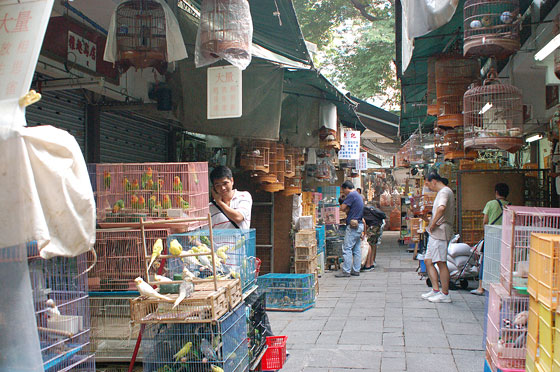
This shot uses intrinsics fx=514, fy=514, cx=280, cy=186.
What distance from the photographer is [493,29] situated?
5629mm

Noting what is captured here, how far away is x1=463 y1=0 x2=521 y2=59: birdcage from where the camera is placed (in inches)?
217

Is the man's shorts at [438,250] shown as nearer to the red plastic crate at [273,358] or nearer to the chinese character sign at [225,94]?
the red plastic crate at [273,358]

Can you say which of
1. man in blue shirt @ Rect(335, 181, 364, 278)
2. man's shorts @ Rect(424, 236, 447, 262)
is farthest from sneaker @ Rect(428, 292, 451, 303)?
man in blue shirt @ Rect(335, 181, 364, 278)

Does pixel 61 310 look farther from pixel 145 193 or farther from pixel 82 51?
pixel 82 51

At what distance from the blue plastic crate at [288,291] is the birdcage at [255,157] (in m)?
1.81

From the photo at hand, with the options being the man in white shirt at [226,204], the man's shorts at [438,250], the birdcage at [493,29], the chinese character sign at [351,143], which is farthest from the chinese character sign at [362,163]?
the man in white shirt at [226,204]

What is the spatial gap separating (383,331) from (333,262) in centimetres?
645

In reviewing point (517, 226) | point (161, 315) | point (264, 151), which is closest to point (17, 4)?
point (161, 315)

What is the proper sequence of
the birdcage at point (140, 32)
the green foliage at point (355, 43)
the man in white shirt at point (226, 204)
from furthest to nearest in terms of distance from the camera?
the green foliage at point (355, 43) → the man in white shirt at point (226, 204) → the birdcage at point (140, 32)

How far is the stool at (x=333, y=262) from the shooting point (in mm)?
13336

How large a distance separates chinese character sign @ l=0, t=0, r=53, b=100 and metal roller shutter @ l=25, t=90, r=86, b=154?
3058mm

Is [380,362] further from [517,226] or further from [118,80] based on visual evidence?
[118,80]

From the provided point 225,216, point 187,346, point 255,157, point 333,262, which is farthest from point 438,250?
point 187,346

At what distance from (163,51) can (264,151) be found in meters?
3.36
